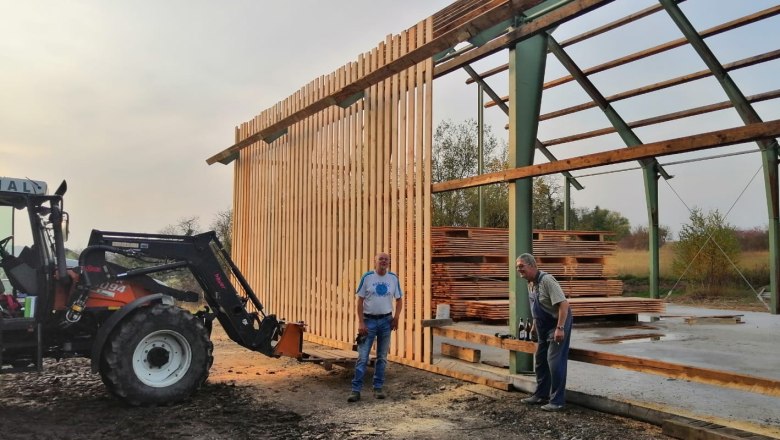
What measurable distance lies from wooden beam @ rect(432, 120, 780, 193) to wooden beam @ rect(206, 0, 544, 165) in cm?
167

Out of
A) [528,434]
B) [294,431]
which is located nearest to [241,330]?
[294,431]

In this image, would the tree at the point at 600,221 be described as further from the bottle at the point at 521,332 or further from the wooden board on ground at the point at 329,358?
the wooden board on ground at the point at 329,358

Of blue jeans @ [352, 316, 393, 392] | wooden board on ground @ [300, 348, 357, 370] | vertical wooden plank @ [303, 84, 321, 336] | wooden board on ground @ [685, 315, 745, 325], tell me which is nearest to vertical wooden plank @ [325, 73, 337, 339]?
vertical wooden plank @ [303, 84, 321, 336]

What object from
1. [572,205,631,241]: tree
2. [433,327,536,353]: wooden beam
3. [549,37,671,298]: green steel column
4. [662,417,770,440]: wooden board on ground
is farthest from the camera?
[572,205,631,241]: tree

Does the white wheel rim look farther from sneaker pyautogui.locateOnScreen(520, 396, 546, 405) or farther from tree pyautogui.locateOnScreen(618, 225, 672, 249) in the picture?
tree pyautogui.locateOnScreen(618, 225, 672, 249)

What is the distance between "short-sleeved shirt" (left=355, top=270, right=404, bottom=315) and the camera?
282 inches

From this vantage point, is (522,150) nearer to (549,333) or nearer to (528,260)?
(528,260)

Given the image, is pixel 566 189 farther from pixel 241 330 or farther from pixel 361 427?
pixel 361 427

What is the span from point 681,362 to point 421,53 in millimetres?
5196

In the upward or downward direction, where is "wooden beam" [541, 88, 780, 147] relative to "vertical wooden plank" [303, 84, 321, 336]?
upward

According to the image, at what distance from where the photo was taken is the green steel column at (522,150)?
7.46 meters

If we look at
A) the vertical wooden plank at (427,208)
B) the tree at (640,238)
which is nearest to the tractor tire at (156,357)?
the vertical wooden plank at (427,208)

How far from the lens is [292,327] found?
7.91 meters

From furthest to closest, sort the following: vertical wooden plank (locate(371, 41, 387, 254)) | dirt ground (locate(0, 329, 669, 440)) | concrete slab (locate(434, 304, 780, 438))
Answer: vertical wooden plank (locate(371, 41, 387, 254)) < concrete slab (locate(434, 304, 780, 438)) < dirt ground (locate(0, 329, 669, 440))
